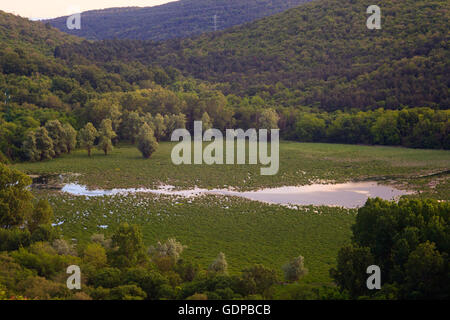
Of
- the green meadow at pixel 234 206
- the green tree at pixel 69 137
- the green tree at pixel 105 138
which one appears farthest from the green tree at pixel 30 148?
the green tree at pixel 105 138

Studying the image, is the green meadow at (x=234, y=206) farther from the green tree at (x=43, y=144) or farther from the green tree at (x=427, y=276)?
the green tree at (x=427, y=276)

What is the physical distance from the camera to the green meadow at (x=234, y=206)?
2977 centimetres

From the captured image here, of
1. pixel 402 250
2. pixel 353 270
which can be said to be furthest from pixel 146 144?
pixel 402 250

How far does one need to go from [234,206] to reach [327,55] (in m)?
99.6

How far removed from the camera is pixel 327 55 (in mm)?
129875

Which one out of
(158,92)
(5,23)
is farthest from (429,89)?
(5,23)

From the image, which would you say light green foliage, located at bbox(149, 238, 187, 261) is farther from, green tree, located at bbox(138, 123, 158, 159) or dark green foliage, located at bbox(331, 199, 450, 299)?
green tree, located at bbox(138, 123, 158, 159)

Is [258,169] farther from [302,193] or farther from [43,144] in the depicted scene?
[43,144]

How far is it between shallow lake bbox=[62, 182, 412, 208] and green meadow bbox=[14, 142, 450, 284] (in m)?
1.88

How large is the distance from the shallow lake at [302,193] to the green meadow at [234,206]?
188 centimetres

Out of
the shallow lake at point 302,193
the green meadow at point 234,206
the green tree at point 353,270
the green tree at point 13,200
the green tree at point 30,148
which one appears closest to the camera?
the green tree at point 353,270

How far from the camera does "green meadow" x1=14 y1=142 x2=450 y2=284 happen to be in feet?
97.7

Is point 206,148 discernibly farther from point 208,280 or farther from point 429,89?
point 208,280

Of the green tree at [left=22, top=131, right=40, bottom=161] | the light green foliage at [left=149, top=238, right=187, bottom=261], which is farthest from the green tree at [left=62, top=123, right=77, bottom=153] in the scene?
the light green foliage at [left=149, top=238, right=187, bottom=261]
